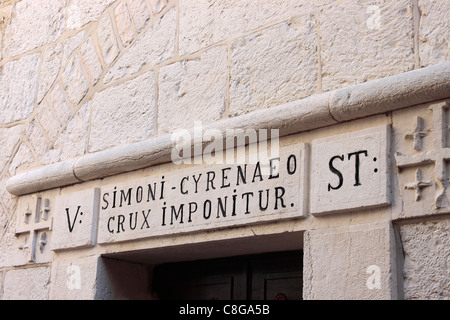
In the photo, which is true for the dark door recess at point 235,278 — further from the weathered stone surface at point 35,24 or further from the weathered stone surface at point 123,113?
the weathered stone surface at point 35,24

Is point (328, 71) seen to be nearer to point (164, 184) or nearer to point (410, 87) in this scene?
point (410, 87)

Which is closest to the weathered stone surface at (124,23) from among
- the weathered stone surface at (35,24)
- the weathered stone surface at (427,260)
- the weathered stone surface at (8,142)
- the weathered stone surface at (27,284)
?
the weathered stone surface at (35,24)

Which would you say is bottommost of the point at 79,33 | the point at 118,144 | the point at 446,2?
the point at 118,144

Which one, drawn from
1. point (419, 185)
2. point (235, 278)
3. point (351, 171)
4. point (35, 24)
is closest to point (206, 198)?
point (235, 278)

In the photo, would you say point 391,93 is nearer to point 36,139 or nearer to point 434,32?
point 434,32

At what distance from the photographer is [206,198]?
3107 mm

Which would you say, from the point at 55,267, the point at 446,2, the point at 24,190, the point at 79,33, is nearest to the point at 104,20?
the point at 79,33

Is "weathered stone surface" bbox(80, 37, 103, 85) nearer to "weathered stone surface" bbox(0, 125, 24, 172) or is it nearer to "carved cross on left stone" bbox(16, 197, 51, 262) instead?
"weathered stone surface" bbox(0, 125, 24, 172)

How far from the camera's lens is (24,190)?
3.87m

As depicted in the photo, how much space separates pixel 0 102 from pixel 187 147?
5.00ft

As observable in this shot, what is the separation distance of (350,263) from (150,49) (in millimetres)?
1535

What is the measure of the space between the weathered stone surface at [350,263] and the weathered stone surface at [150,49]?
1254 mm

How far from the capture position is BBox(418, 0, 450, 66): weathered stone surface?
2.63m
